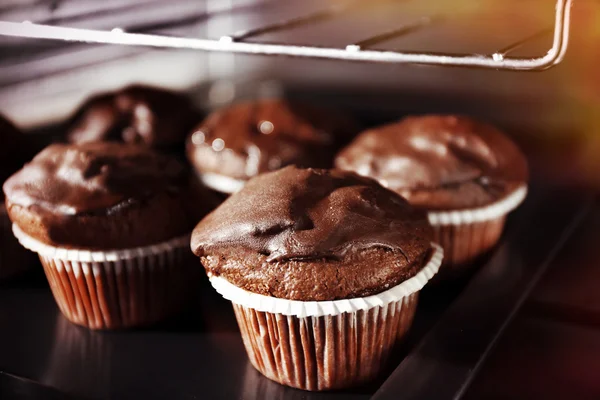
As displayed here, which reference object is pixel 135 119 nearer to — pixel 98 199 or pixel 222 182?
pixel 222 182

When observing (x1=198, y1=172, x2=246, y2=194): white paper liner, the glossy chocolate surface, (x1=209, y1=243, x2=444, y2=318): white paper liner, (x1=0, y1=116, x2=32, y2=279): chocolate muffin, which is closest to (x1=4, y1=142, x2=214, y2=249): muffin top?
the glossy chocolate surface

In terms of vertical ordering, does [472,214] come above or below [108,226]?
below

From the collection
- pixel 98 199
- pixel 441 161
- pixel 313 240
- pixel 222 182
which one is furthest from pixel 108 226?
pixel 441 161

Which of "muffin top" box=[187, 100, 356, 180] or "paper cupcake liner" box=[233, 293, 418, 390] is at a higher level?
"muffin top" box=[187, 100, 356, 180]

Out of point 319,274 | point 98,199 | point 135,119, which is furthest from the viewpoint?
point 135,119

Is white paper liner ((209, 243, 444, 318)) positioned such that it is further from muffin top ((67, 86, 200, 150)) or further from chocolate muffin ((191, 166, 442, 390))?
muffin top ((67, 86, 200, 150))

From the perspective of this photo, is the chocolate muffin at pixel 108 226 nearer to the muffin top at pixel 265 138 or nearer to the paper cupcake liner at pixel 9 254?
the paper cupcake liner at pixel 9 254

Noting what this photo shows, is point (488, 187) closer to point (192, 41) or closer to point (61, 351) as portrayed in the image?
point (192, 41)

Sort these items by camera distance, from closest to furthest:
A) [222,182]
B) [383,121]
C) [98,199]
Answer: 1. [98,199]
2. [222,182]
3. [383,121]
